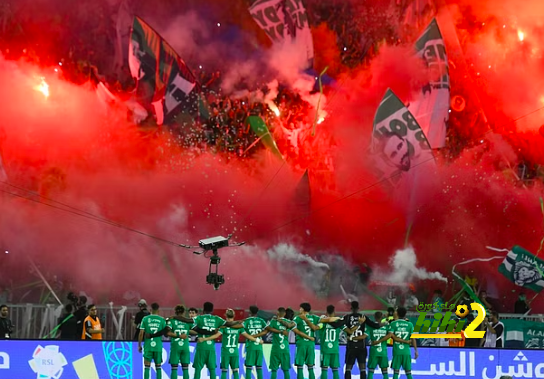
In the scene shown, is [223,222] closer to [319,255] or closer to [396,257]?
[319,255]

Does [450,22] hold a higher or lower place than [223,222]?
higher

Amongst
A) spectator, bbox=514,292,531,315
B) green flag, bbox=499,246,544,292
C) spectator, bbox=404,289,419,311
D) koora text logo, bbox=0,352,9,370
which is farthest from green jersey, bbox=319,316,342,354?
green flag, bbox=499,246,544,292

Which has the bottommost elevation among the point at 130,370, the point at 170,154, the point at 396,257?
the point at 130,370

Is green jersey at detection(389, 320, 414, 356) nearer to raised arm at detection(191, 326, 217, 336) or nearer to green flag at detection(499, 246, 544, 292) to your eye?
raised arm at detection(191, 326, 217, 336)

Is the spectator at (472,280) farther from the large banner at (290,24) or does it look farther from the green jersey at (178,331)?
the green jersey at (178,331)

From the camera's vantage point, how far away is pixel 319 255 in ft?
82.8

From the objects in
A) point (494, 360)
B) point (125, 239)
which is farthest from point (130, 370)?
point (125, 239)

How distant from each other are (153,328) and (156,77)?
1238 centimetres

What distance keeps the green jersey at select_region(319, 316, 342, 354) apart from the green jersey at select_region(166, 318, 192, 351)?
2292 millimetres

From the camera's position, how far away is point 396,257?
25.2 metres

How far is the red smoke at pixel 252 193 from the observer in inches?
→ 983

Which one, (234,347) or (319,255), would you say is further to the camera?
(319,255)

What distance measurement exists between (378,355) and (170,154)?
12061 millimetres

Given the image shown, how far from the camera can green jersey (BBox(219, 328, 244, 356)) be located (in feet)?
48.8
